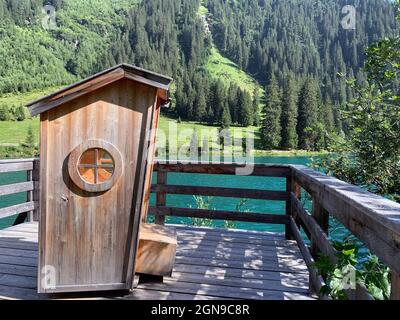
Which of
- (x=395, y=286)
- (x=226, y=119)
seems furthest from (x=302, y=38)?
(x=395, y=286)

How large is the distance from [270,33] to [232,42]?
19536mm

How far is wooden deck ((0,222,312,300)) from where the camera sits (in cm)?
358

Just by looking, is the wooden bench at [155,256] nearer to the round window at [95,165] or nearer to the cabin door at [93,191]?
the cabin door at [93,191]

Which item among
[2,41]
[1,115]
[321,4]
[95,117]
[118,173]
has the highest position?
[321,4]

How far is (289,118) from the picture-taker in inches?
2827

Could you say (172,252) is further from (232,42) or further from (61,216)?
(232,42)

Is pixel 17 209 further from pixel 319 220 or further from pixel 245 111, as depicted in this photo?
pixel 245 111

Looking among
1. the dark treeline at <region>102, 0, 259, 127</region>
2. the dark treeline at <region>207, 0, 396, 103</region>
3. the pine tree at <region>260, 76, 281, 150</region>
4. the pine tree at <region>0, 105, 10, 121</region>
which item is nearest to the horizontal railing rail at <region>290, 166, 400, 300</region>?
the pine tree at <region>260, 76, 281, 150</region>

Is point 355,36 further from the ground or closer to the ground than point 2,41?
further from the ground

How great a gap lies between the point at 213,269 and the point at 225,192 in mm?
1747

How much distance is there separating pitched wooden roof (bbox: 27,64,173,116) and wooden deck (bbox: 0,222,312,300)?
1785 millimetres

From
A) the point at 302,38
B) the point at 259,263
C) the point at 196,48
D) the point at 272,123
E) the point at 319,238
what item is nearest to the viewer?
the point at 319,238
